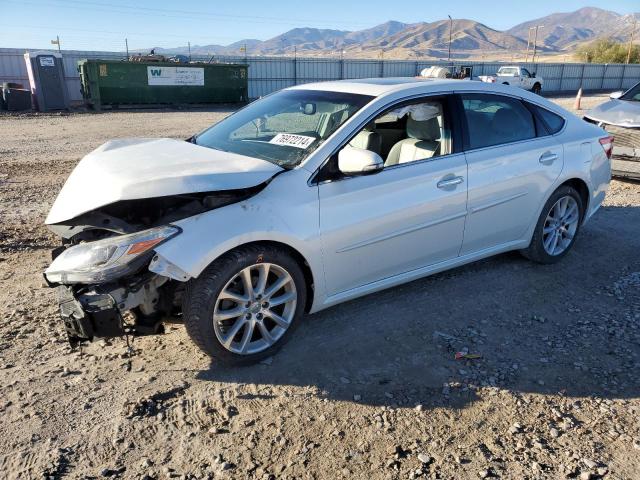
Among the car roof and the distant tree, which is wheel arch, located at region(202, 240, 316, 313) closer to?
the car roof

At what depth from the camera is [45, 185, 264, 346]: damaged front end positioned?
9.64ft

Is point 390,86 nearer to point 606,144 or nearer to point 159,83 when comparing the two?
point 606,144

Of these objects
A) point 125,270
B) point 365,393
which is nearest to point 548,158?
point 365,393

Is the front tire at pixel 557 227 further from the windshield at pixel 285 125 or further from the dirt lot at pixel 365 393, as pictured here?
the windshield at pixel 285 125

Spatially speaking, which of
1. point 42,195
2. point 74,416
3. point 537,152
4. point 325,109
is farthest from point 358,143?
point 42,195

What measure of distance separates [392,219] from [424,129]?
960mm

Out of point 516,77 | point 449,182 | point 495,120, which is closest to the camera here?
point 449,182

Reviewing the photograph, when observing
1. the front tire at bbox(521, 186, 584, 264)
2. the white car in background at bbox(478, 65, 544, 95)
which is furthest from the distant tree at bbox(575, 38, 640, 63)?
the front tire at bbox(521, 186, 584, 264)

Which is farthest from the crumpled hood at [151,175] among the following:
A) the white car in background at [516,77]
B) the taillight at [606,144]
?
the white car in background at [516,77]

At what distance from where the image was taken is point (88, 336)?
296 centimetres

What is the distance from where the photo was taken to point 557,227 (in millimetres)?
5051

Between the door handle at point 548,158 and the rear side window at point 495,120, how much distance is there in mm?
196

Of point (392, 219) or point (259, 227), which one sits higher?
point (259, 227)

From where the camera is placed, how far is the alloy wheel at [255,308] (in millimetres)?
3230
